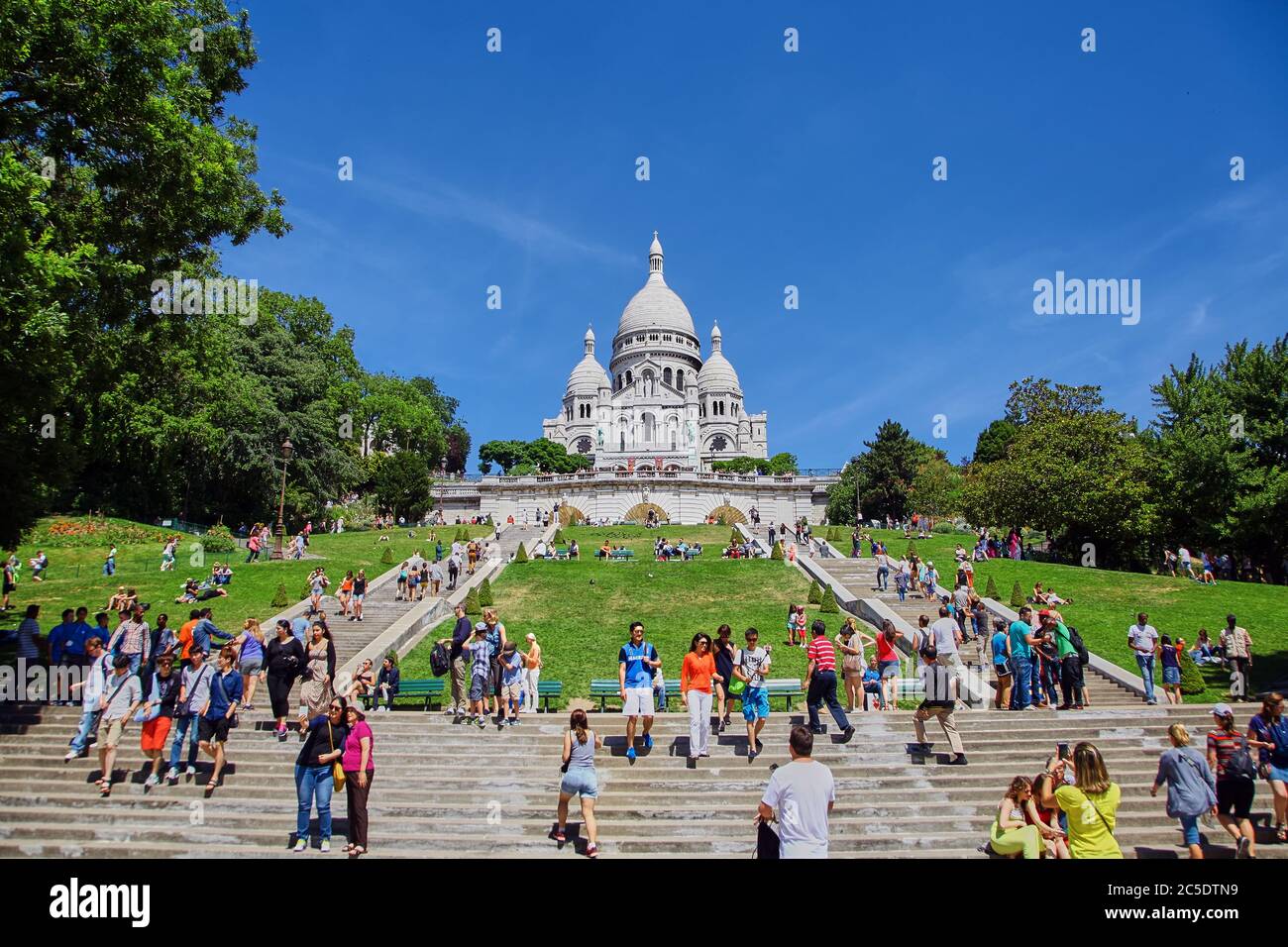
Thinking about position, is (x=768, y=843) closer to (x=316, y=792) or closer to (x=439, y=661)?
(x=316, y=792)

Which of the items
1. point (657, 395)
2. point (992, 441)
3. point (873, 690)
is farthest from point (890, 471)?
point (873, 690)

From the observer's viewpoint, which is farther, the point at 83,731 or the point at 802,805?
the point at 83,731

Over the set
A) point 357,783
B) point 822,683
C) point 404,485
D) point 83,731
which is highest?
point 404,485

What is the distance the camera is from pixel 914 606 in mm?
21375

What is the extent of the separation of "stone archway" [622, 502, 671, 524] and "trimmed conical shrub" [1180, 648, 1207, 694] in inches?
1622

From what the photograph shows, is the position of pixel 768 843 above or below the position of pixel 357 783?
above

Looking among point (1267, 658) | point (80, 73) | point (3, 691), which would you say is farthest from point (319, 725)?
point (1267, 658)

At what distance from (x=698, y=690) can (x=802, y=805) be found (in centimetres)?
406

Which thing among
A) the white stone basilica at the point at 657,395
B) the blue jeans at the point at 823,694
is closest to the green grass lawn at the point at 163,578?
the blue jeans at the point at 823,694

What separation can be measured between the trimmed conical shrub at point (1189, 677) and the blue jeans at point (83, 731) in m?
16.8

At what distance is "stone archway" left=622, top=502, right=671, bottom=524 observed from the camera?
2127 inches

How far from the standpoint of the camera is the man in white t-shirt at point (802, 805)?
529cm

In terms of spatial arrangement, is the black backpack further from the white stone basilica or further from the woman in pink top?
the white stone basilica

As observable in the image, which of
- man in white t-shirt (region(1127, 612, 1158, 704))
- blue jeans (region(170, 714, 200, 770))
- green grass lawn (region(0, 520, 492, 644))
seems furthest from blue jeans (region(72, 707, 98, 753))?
man in white t-shirt (region(1127, 612, 1158, 704))
